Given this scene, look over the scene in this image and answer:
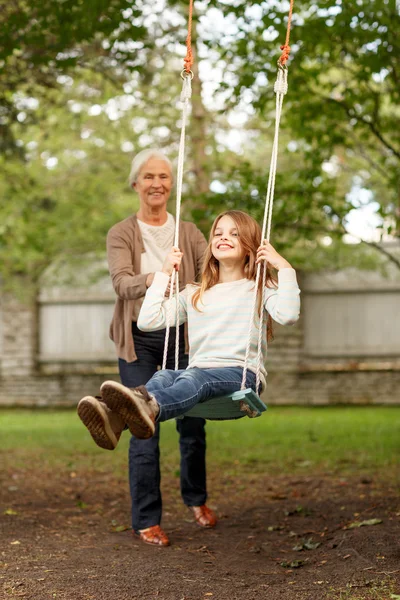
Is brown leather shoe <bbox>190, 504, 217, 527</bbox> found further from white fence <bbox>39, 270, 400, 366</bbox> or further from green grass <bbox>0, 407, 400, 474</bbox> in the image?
white fence <bbox>39, 270, 400, 366</bbox>

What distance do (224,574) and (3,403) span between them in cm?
1044

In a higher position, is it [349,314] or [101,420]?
[101,420]

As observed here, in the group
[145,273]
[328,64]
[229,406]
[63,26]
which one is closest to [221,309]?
[229,406]

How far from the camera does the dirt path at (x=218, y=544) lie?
10.6 ft

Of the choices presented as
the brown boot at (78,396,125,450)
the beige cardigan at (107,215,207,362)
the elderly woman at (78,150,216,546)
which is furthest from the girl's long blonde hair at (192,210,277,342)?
the brown boot at (78,396,125,450)

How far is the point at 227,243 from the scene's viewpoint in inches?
145

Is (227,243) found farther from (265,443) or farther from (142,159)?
(265,443)

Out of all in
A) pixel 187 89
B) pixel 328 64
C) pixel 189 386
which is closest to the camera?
pixel 189 386

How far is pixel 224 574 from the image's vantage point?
3543 mm

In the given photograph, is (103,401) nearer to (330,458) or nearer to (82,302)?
(330,458)

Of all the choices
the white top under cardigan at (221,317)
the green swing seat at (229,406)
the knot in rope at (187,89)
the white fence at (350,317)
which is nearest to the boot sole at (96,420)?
the green swing seat at (229,406)

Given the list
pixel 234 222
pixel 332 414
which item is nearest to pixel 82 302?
pixel 332 414

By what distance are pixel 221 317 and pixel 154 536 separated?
127cm

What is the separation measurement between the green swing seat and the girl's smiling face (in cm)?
67
